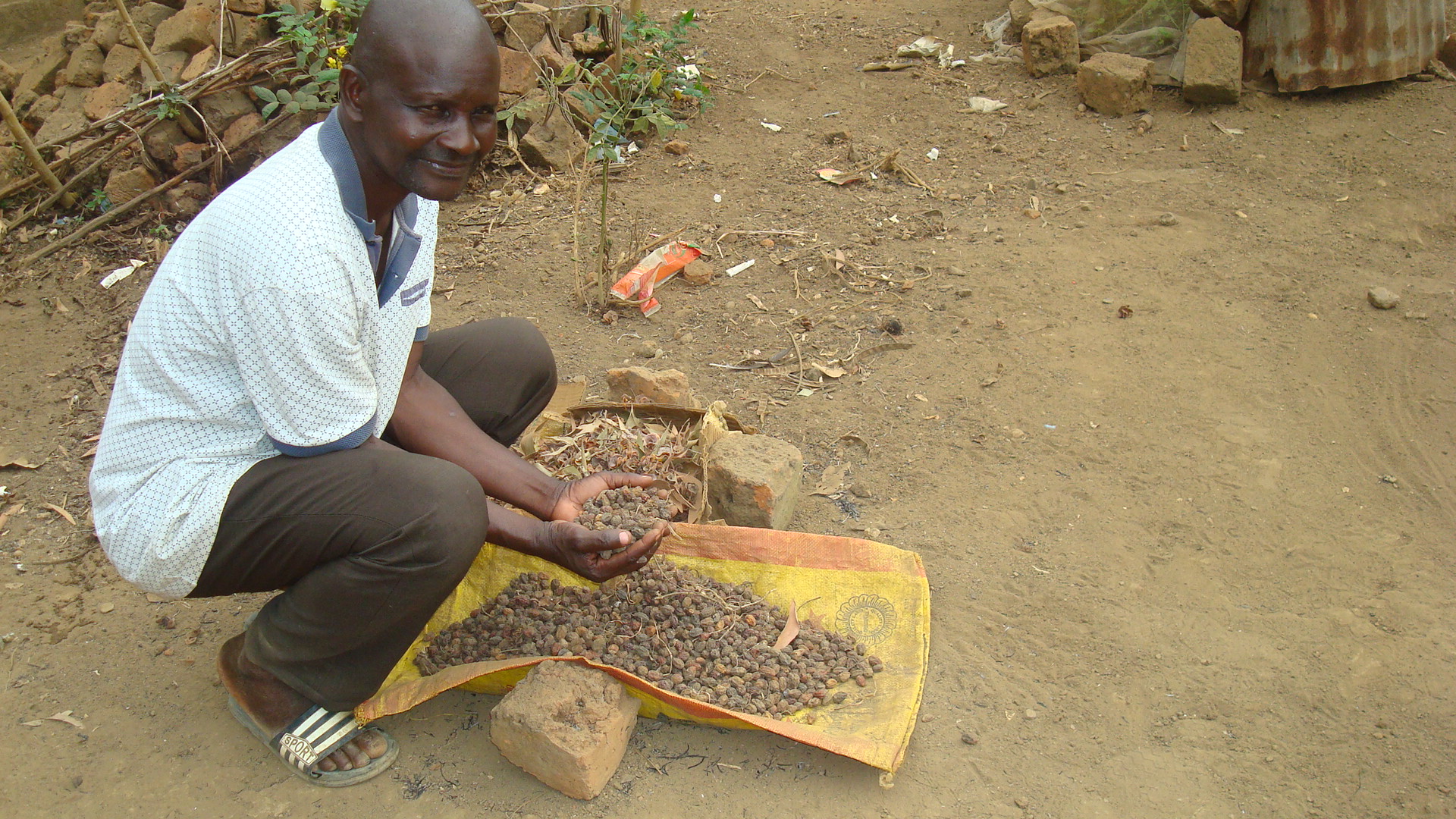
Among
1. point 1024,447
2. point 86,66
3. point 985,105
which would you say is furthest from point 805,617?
point 86,66

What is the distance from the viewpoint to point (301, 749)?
2.17 meters

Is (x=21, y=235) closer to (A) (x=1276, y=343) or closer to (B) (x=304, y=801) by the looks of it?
(B) (x=304, y=801)

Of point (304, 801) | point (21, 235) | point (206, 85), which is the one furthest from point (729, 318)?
point (21, 235)

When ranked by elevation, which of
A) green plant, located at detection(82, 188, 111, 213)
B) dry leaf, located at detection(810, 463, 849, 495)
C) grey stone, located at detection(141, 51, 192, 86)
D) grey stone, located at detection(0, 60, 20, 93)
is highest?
grey stone, located at detection(141, 51, 192, 86)

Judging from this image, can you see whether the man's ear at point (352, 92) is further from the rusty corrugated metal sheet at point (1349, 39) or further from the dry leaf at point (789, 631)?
the rusty corrugated metal sheet at point (1349, 39)

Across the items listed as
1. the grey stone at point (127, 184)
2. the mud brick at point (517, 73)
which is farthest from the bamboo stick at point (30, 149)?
the mud brick at point (517, 73)

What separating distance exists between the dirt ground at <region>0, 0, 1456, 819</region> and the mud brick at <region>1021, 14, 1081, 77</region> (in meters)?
0.16

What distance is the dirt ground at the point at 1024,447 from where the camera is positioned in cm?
221

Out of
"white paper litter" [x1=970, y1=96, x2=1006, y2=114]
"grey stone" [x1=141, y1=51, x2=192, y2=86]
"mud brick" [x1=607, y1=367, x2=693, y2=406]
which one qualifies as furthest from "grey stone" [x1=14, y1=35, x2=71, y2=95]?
"white paper litter" [x1=970, y1=96, x2=1006, y2=114]

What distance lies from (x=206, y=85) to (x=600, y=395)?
2636mm

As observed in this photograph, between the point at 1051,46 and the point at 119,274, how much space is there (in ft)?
15.6

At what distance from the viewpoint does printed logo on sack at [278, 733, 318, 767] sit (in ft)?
7.11

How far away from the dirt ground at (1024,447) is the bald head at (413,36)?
58.1 inches

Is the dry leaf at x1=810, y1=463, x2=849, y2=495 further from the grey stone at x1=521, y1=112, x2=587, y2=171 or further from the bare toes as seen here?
the grey stone at x1=521, y1=112, x2=587, y2=171
